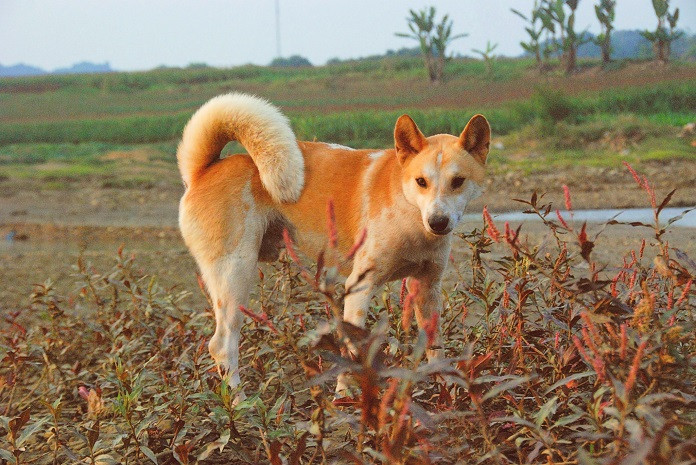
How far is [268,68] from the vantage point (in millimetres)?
19578

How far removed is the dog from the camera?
309cm

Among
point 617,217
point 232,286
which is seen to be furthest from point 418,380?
point 617,217

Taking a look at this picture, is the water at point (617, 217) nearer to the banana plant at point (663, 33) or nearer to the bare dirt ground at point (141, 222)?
the bare dirt ground at point (141, 222)

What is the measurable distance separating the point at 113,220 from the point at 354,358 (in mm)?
8634

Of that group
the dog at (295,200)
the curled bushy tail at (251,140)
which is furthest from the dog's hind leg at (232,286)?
the curled bushy tail at (251,140)

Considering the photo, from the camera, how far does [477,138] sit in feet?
10.1

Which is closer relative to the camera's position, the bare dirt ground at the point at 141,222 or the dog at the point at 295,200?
the dog at the point at 295,200

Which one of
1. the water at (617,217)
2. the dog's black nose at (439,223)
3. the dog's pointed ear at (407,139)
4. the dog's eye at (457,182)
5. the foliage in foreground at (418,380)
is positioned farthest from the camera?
the water at (617,217)

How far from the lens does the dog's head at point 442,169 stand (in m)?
2.82

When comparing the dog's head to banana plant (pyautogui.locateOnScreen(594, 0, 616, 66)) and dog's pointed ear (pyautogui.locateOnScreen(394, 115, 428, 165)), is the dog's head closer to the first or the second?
dog's pointed ear (pyautogui.locateOnScreen(394, 115, 428, 165))

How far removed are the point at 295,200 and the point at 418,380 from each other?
198 centimetres

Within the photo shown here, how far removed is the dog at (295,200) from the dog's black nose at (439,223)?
8.3 inches

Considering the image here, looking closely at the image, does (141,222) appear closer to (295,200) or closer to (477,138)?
(295,200)

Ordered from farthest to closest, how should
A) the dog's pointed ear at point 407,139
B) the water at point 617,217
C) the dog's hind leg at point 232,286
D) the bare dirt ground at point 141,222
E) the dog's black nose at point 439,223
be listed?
the water at point 617,217, the bare dirt ground at point 141,222, the dog's hind leg at point 232,286, the dog's pointed ear at point 407,139, the dog's black nose at point 439,223
